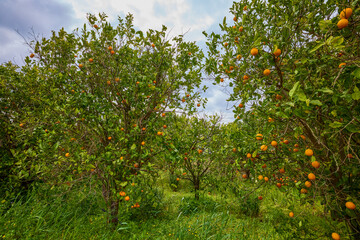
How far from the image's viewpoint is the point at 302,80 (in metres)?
1.63

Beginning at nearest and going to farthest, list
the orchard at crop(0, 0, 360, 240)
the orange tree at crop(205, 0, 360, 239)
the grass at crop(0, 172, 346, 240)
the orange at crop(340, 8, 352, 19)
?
the orange at crop(340, 8, 352, 19)
the orange tree at crop(205, 0, 360, 239)
the orchard at crop(0, 0, 360, 240)
the grass at crop(0, 172, 346, 240)

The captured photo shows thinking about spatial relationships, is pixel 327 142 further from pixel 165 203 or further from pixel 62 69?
pixel 62 69

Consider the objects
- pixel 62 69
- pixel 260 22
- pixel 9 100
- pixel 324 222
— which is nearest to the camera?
pixel 260 22

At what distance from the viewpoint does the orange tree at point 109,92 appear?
2.90 metres

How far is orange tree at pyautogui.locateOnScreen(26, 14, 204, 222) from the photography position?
9.52 ft

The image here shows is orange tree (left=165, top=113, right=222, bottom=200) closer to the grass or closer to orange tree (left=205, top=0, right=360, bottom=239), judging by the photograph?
the grass

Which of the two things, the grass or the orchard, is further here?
the grass

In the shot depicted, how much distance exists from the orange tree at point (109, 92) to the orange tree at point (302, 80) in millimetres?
1175

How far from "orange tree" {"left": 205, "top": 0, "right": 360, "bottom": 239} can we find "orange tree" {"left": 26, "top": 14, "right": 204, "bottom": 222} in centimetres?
118

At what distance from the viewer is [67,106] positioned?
281 cm

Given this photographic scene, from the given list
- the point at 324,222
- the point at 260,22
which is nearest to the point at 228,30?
the point at 260,22

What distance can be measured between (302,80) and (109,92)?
10.2 ft

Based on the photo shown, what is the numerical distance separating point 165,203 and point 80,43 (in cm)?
444

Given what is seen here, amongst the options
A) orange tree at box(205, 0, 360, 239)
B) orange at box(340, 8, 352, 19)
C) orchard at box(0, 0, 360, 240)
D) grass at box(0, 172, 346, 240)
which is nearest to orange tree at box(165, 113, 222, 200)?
orchard at box(0, 0, 360, 240)
